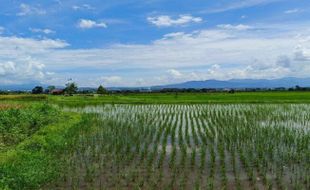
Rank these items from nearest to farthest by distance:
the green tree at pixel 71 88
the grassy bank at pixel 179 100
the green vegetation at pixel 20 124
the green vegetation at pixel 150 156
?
the green vegetation at pixel 150 156, the green vegetation at pixel 20 124, the grassy bank at pixel 179 100, the green tree at pixel 71 88

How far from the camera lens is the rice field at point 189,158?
6.68 m

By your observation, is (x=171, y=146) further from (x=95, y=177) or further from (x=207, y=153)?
(x=95, y=177)

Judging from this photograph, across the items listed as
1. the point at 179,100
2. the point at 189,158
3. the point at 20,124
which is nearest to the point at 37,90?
the point at 179,100

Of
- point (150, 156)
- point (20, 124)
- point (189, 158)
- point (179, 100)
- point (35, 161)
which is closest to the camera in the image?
point (35, 161)

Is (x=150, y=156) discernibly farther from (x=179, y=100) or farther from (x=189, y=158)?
(x=179, y=100)

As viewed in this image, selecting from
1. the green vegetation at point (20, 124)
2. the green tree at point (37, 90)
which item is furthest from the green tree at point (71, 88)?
the green vegetation at point (20, 124)

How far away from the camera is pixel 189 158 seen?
8625 millimetres

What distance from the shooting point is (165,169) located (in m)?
7.59

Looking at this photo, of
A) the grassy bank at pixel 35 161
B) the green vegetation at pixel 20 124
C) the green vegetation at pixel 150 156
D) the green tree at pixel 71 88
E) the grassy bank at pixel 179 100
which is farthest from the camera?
the green tree at pixel 71 88

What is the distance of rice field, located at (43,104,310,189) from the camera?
6.68m

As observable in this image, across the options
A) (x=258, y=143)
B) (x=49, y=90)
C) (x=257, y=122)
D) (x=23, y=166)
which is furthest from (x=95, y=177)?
(x=49, y=90)

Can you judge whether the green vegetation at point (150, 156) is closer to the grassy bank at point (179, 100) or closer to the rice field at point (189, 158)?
Answer: the rice field at point (189, 158)

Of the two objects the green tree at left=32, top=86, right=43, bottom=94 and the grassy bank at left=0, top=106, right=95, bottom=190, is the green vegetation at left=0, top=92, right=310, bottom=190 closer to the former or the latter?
the grassy bank at left=0, top=106, right=95, bottom=190

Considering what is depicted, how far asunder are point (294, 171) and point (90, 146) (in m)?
5.02
